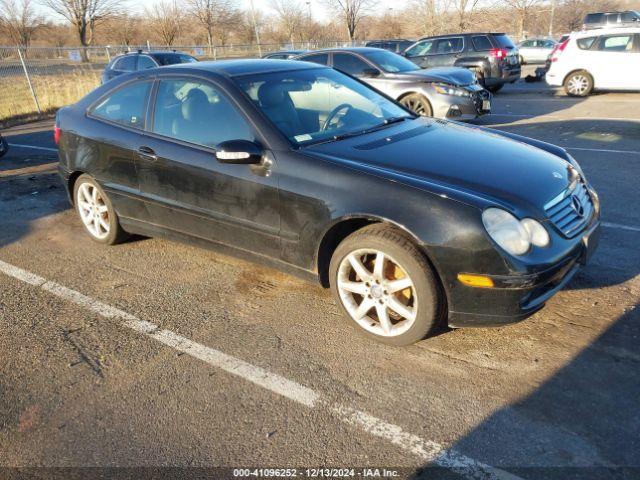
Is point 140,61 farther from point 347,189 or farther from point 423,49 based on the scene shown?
point 347,189

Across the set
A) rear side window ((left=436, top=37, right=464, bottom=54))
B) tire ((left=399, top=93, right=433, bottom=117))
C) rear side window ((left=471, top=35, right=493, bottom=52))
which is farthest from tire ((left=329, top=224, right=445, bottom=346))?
rear side window ((left=436, top=37, right=464, bottom=54))

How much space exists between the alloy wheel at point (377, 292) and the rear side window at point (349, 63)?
25.1 feet

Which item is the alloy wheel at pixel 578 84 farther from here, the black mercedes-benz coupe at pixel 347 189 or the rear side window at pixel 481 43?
the black mercedes-benz coupe at pixel 347 189

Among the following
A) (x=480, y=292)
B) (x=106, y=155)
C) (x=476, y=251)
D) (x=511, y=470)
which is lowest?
(x=511, y=470)

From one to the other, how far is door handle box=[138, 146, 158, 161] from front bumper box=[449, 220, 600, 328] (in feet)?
8.29

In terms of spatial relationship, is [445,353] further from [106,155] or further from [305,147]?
[106,155]

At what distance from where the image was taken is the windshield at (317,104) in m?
3.63

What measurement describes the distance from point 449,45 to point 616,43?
4324mm

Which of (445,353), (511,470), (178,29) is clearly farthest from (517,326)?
(178,29)

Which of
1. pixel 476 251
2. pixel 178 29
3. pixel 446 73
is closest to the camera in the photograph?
pixel 476 251

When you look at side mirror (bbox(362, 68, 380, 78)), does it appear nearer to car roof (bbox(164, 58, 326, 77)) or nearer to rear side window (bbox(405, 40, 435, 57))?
car roof (bbox(164, 58, 326, 77))

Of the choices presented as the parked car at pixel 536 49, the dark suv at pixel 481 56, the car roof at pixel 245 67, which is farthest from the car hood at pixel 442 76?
the parked car at pixel 536 49

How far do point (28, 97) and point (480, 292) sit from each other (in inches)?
673

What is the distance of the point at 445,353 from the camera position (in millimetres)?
3037
